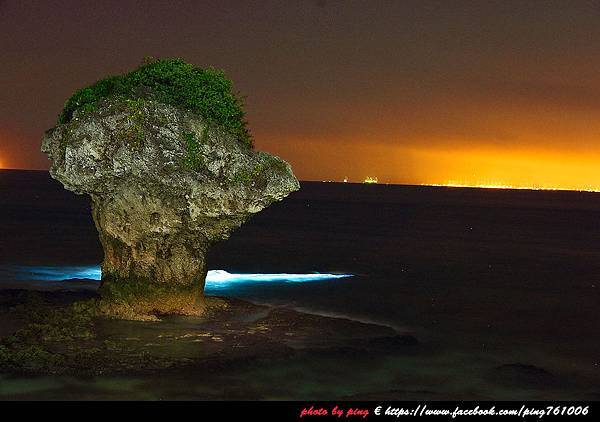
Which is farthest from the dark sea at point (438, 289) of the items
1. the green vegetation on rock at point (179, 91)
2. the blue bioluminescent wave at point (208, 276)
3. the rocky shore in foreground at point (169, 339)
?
the green vegetation on rock at point (179, 91)

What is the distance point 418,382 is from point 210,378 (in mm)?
4882

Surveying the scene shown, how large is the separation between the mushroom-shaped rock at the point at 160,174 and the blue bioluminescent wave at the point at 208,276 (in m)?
8.45

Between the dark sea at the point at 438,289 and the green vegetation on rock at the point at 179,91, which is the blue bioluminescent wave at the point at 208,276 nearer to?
the dark sea at the point at 438,289

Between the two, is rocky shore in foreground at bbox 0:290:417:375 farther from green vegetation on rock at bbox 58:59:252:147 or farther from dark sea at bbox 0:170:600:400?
green vegetation on rock at bbox 58:59:252:147

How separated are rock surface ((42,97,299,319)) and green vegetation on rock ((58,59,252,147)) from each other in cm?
60

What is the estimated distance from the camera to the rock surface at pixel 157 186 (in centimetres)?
2378

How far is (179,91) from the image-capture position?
83.5 feet

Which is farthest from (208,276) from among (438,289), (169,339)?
(169,339)

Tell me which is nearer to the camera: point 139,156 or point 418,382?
point 418,382

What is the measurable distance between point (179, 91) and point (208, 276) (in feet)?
44.4

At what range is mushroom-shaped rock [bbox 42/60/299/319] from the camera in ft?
78.2

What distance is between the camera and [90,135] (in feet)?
77.7
